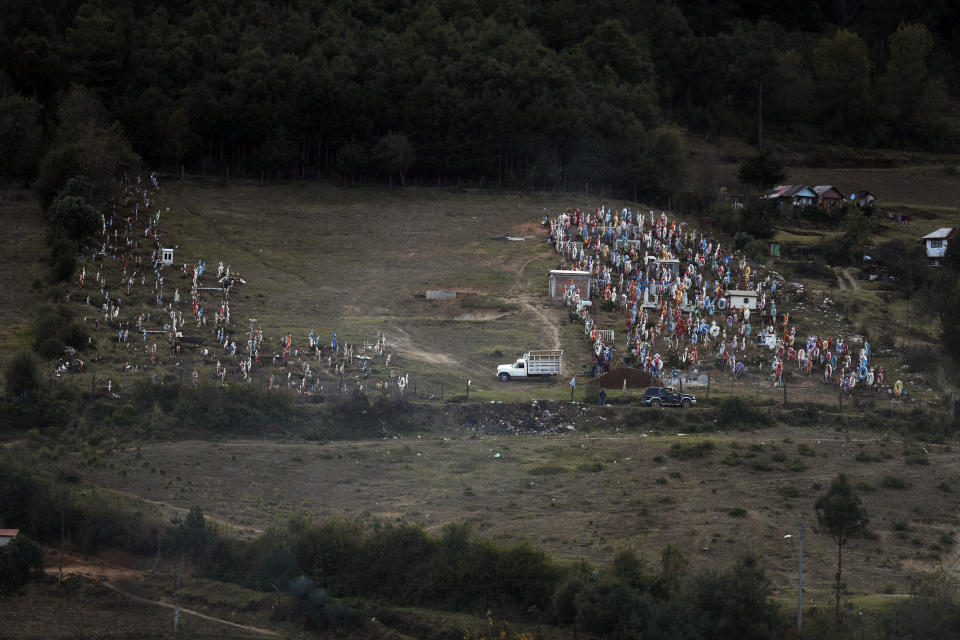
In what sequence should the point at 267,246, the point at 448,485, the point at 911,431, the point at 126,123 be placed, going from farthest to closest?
the point at 126,123, the point at 267,246, the point at 911,431, the point at 448,485

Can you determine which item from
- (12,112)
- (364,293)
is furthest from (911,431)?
(12,112)

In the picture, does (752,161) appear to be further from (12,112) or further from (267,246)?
(12,112)

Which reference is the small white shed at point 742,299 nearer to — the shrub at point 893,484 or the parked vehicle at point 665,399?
the parked vehicle at point 665,399

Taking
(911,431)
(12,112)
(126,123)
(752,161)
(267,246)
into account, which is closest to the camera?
(911,431)

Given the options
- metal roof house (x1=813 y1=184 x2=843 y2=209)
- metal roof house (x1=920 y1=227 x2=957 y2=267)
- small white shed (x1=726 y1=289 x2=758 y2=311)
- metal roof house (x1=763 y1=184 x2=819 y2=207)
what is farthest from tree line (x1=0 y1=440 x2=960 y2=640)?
metal roof house (x1=813 y1=184 x2=843 y2=209)

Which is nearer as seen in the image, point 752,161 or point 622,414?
point 622,414

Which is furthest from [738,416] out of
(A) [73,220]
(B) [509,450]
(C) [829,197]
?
(C) [829,197]
